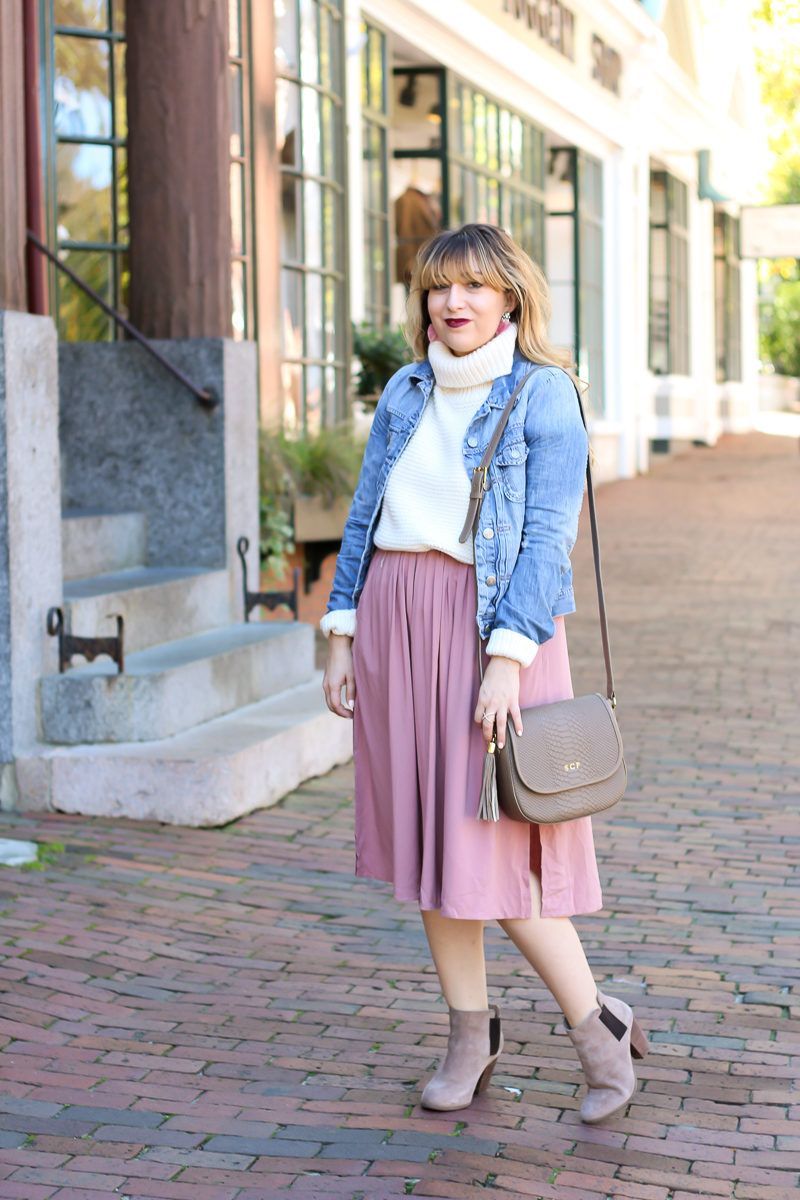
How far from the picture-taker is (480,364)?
2.95 metres

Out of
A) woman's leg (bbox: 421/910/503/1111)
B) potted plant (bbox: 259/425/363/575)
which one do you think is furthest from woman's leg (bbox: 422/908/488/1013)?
potted plant (bbox: 259/425/363/575)

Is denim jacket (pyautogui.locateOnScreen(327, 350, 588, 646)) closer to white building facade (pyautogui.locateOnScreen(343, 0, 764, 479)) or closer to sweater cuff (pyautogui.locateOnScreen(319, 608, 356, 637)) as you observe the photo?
sweater cuff (pyautogui.locateOnScreen(319, 608, 356, 637))

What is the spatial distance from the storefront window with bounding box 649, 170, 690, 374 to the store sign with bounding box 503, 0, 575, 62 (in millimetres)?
6631

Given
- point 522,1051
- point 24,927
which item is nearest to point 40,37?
point 24,927

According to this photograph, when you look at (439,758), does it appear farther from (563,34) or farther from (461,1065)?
(563,34)

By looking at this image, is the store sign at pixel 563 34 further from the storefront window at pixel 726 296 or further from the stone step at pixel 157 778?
the stone step at pixel 157 778

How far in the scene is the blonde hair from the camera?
116 inches

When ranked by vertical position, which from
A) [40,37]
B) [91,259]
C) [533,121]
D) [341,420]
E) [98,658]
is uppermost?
[533,121]

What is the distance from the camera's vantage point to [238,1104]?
3.18m

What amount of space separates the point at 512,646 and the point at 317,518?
598 centimetres

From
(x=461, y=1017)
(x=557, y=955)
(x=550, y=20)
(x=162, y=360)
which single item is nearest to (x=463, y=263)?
(x=557, y=955)

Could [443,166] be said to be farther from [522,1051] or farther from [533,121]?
[522,1051]

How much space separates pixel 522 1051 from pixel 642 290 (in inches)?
777

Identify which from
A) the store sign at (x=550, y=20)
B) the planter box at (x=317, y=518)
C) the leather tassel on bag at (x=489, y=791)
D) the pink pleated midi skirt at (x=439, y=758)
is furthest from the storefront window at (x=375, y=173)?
the leather tassel on bag at (x=489, y=791)
